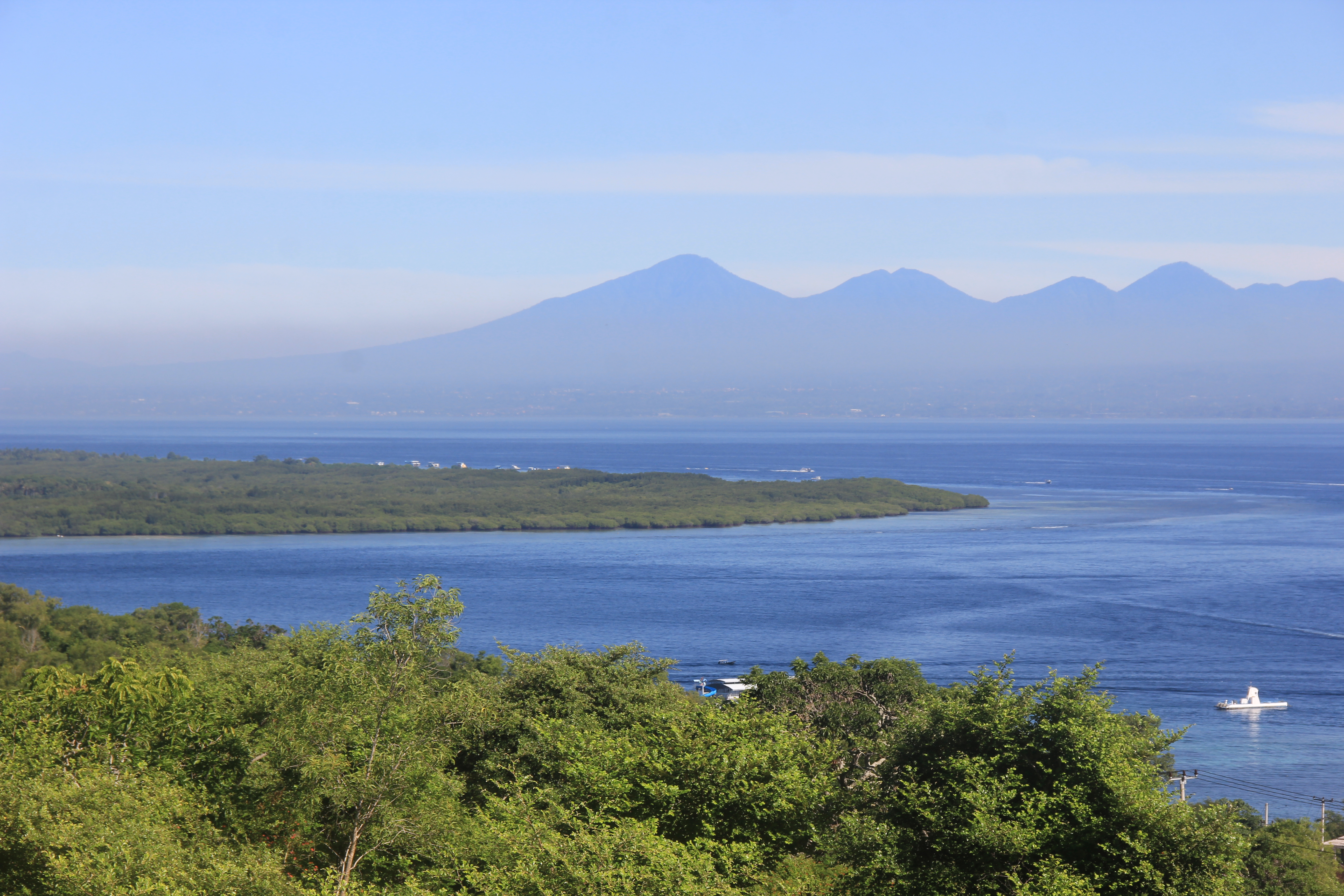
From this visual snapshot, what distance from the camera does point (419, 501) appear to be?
116m

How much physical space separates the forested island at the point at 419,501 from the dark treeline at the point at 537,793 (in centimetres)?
8786

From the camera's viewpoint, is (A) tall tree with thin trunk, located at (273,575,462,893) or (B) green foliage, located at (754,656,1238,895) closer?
(B) green foliage, located at (754,656,1238,895)

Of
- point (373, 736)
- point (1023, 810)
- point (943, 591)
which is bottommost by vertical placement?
point (943, 591)

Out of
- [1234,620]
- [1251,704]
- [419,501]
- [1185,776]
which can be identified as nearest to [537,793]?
[1185,776]

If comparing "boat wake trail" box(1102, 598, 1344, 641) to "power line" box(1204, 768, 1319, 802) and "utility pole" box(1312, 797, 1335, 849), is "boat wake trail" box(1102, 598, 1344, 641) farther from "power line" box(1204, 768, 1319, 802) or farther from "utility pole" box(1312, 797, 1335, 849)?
"utility pole" box(1312, 797, 1335, 849)

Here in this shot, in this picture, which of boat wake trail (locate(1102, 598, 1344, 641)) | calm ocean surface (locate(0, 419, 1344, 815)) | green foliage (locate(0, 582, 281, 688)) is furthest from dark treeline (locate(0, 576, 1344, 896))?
boat wake trail (locate(1102, 598, 1344, 641))

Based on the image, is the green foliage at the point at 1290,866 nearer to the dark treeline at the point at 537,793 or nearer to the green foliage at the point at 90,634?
the dark treeline at the point at 537,793

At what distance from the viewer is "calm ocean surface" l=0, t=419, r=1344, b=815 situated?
43469 millimetres

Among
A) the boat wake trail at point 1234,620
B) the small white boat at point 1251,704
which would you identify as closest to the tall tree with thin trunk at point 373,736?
the small white boat at point 1251,704

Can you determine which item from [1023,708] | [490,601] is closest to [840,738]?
[1023,708]

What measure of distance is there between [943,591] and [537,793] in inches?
2068

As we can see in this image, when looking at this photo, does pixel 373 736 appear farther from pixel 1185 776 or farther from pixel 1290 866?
pixel 1185 776

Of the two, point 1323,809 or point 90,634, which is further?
point 90,634

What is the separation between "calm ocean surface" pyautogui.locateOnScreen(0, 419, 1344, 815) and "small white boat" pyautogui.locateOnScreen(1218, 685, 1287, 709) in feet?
0.97
